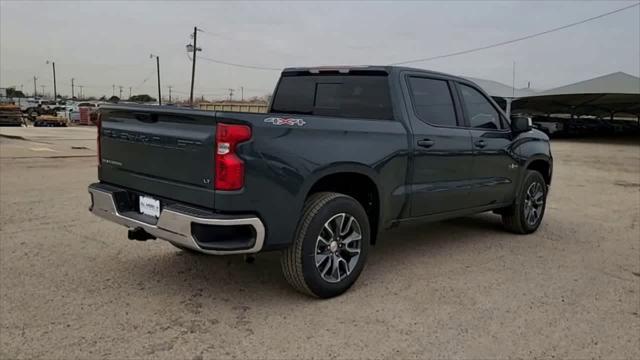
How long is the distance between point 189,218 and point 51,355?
3.66ft

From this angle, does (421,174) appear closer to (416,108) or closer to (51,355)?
(416,108)

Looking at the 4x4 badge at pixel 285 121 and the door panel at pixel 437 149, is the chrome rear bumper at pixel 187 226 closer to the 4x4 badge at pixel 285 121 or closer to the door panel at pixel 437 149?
the 4x4 badge at pixel 285 121

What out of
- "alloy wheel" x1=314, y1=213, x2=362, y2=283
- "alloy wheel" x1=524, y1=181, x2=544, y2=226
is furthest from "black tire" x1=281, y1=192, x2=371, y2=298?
"alloy wheel" x1=524, y1=181, x2=544, y2=226

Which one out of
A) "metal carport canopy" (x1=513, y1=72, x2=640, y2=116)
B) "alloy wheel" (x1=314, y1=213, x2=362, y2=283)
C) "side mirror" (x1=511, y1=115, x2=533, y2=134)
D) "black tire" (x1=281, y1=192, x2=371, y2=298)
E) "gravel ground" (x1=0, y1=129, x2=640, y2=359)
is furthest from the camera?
"metal carport canopy" (x1=513, y1=72, x2=640, y2=116)

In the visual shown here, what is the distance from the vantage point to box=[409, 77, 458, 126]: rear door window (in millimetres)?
5008

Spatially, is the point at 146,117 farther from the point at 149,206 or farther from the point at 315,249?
the point at 315,249

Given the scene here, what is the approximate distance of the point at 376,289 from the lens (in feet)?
14.6

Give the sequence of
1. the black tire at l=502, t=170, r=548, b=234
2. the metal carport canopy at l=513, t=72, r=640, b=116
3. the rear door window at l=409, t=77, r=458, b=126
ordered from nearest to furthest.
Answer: the rear door window at l=409, t=77, r=458, b=126 < the black tire at l=502, t=170, r=548, b=234 < the metal carport canopy at l=513, t=72, r=640, b=116

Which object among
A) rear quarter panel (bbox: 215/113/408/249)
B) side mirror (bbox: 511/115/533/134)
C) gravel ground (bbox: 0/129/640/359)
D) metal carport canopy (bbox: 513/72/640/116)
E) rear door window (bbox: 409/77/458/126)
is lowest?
gravel ground (bbox: 0/129/640/359)

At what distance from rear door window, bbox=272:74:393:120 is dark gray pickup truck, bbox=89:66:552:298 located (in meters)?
0.01

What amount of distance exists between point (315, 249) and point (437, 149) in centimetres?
174

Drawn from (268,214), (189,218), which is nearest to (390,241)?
(268,214)

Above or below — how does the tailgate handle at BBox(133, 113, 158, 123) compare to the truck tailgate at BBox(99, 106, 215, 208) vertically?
above

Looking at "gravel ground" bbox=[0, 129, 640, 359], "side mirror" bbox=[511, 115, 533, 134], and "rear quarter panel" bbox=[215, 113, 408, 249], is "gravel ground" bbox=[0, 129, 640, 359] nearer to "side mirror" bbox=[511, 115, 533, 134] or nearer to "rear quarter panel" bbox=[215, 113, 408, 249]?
"rear quarter panel" bbox=[215, 113, 408, 249]
